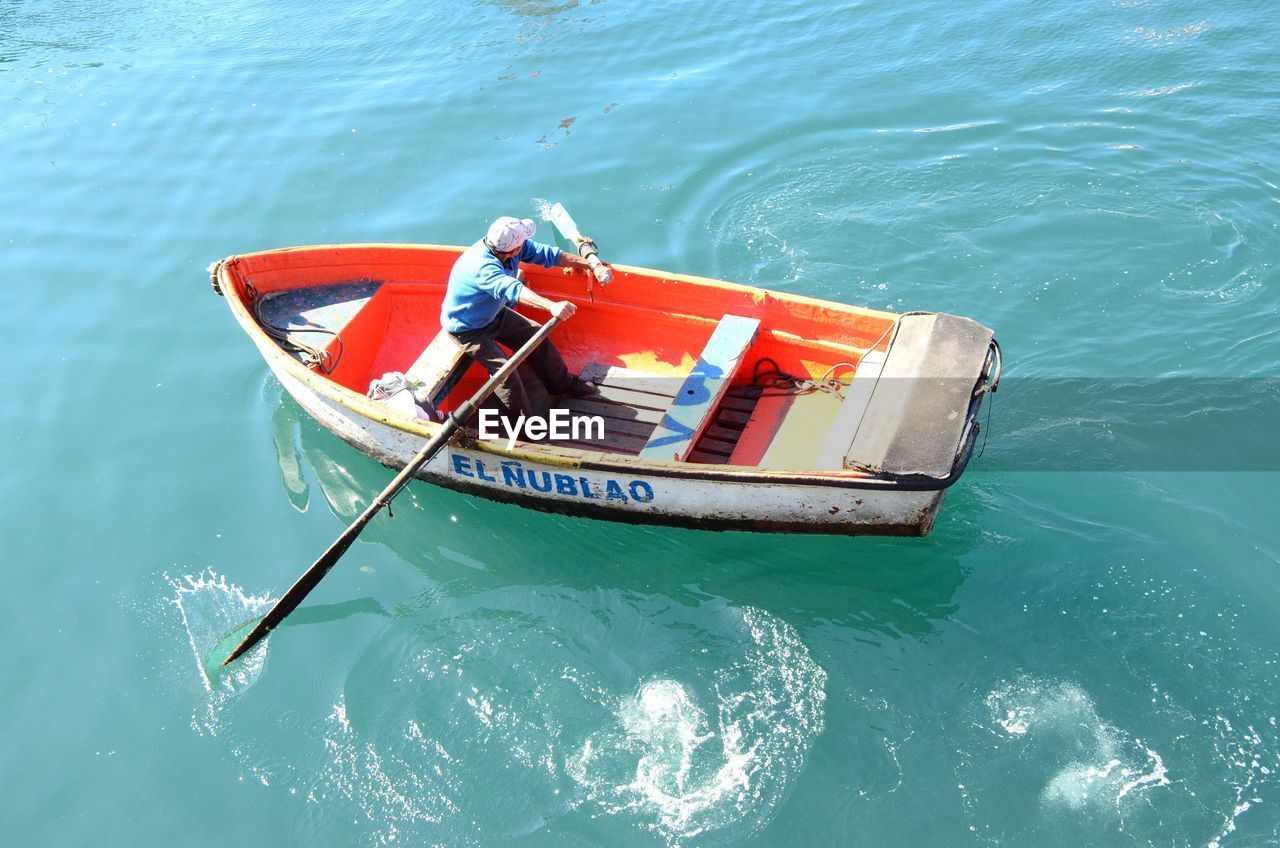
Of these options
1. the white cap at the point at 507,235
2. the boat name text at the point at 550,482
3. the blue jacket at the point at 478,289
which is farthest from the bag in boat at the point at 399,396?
the white cap at the point at 507,235

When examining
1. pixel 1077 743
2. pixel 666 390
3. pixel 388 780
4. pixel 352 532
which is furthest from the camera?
pixel 666 390

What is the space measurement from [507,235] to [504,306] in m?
0.79

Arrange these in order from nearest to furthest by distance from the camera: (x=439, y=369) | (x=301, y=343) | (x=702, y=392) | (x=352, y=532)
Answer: (x=352, y=532)
(x=702, y=392)
(x=439, y=369)
(x=301, y=343)

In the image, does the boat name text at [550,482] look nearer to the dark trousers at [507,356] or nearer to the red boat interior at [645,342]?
the red boat interior at [645,342]

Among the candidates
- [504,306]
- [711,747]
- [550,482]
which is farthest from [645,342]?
[711,747]

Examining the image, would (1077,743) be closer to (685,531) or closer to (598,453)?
(685,531)

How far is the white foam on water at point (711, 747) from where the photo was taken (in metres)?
6.06

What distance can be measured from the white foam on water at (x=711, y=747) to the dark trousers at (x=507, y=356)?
2805mm

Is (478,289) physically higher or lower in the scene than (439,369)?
higher

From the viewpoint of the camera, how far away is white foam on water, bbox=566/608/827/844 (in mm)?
6062

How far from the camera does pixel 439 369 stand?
8.52 m

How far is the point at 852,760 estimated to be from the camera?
624 centimetres

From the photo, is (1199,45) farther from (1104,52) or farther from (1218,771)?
(1218,771)

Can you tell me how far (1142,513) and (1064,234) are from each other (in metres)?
4.09
